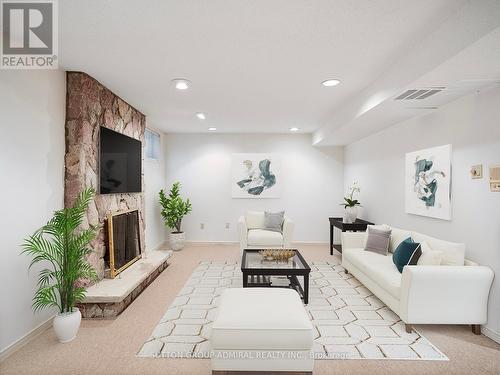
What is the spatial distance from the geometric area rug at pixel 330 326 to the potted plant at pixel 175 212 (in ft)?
6.16

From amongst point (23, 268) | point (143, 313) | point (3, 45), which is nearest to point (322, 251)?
point (143, 313)

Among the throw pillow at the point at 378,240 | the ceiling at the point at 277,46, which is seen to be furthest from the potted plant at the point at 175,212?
the throw pillow at the point at 378,240

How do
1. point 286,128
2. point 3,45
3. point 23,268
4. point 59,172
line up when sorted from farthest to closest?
point 286,128, point 59,172, point 23,268, point 3,45

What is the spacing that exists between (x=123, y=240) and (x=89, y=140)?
1357 mm

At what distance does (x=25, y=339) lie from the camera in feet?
7.72

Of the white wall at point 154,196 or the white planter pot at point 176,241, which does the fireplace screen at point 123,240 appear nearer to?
the white wall at point 154,196

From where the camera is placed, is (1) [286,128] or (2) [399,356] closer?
(2) [399,356]

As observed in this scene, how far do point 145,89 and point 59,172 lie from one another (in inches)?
52.2

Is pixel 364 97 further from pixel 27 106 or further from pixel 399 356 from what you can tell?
pixel 27 106

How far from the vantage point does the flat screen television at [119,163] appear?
332 cm

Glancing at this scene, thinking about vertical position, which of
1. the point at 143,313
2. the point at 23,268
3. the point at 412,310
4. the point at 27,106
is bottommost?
the point at 143,313

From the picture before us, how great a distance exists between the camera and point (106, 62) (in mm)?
2637

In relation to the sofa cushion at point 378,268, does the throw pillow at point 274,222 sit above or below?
above

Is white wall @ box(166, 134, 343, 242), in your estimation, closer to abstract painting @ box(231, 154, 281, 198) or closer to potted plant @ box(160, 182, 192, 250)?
abstract painting @ box(231, 154, 281, 198)
